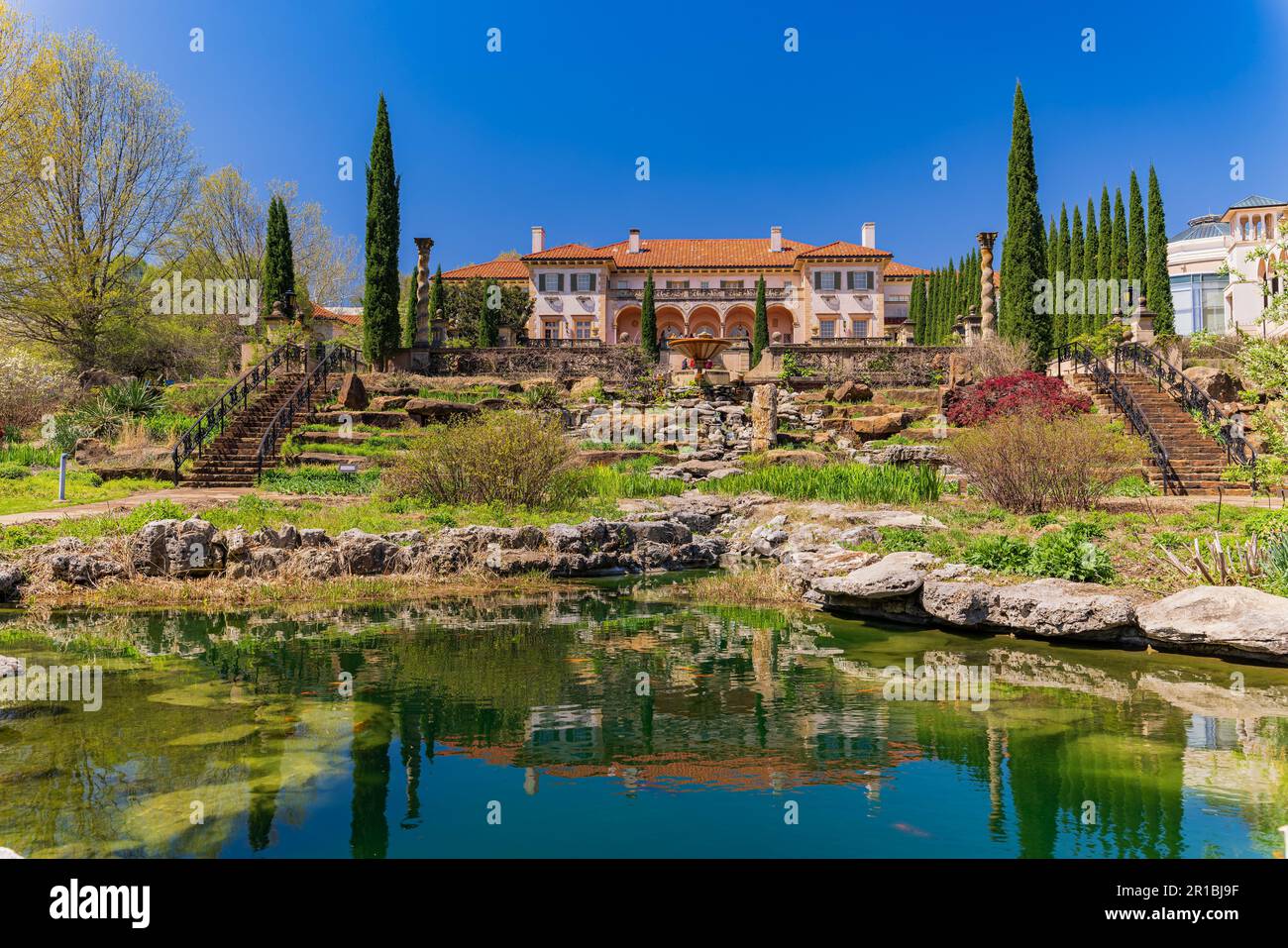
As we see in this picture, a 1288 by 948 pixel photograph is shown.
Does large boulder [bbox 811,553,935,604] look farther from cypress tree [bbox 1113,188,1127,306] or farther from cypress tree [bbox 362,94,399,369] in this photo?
cypress tree [bbox 1113,188,1127,306]

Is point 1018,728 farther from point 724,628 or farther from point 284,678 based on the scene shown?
point 284,678

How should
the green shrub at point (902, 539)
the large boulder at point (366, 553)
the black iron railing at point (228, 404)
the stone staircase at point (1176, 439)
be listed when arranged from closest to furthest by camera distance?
the green shrub at point (902, 539) → the large boulder at point (366, 553) → the stone staircase at point (1176, 439) → the black iron railing at point (228, 404)

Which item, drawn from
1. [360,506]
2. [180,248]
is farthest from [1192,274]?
[180,248]

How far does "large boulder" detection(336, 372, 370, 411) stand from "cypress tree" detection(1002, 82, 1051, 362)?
22.2 metres

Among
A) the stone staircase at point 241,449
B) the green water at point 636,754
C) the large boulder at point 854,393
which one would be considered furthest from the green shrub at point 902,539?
the large boulder at point 854,393

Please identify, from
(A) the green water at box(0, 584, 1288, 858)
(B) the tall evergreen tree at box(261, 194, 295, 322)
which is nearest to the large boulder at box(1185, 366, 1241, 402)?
(A) the green water at box(0, 584, 1288, 858)

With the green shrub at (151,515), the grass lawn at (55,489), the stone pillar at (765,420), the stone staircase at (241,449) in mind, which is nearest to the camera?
the green shrub at (151,515)

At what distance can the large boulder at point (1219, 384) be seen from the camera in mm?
22141

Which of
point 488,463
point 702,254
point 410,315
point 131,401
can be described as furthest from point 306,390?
point 702,254

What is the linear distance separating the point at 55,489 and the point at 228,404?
7032 millimetres

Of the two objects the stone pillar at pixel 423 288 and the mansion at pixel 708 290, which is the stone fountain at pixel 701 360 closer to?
the stone pillar at pixel 423 288

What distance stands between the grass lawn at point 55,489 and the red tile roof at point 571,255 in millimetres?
42148

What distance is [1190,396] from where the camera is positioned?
840 inches
